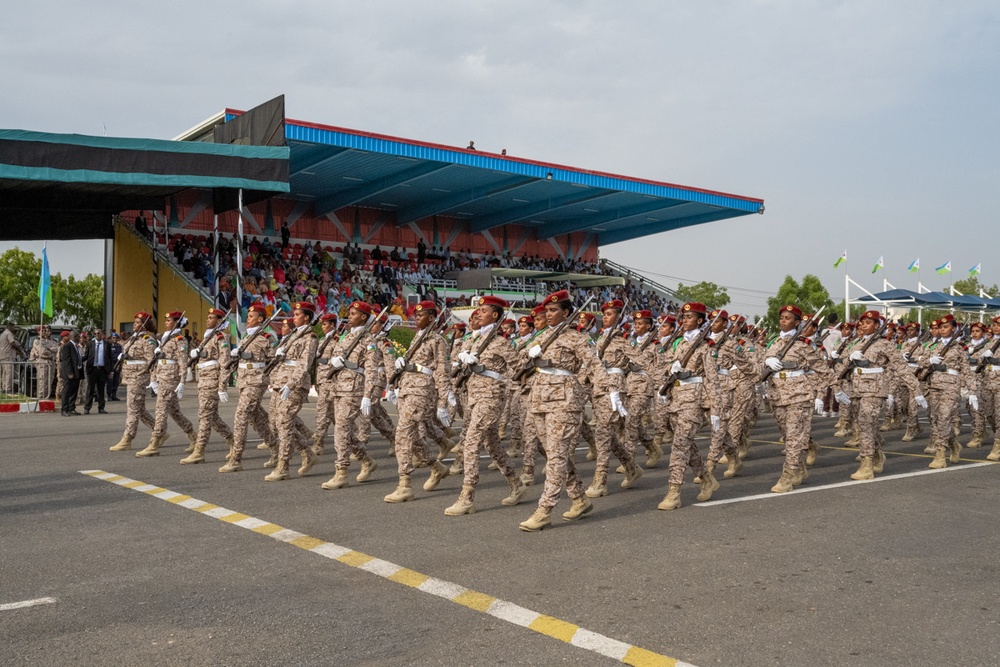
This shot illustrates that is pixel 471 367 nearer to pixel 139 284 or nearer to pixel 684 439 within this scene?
pixel 684 439

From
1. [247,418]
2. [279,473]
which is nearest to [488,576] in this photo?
[279,473]

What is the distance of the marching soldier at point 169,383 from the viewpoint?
11461 mm

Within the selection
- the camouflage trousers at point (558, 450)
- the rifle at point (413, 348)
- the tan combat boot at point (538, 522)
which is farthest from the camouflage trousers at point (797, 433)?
the rifle at point (413, 348)

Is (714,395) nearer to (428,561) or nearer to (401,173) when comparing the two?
(428,561)

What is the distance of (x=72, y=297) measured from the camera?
5516cm

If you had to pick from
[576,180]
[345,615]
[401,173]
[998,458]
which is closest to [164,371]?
[345,615]

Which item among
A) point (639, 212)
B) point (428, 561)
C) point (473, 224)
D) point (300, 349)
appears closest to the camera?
point (428, 561)

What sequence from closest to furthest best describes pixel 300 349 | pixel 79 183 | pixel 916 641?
pixel 916 641 → pixel 300 349 → pixel 79 183

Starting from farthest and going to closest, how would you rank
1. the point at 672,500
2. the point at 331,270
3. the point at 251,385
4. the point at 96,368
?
the point at 331,270, the point at 96,368, the point at 251,385, the point at 672,500

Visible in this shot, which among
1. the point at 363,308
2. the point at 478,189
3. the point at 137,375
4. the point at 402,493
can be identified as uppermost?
the point at 478,189

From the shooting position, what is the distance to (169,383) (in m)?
11.7

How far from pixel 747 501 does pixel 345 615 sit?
15.4 ft

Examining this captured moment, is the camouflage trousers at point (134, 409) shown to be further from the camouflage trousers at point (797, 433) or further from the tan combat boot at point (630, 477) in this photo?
the camouflage trousers at point (797, 433)

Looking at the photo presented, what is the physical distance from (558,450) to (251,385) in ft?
15.4
